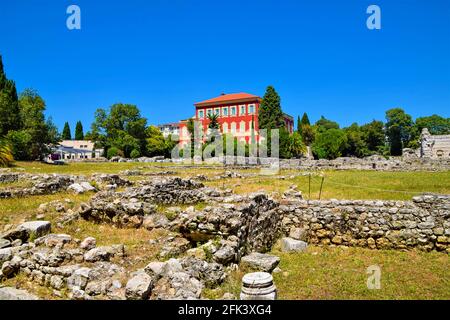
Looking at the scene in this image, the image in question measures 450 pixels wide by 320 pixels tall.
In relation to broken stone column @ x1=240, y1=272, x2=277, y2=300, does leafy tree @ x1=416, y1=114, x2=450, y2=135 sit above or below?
above

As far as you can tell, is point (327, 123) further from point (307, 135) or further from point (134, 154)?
point (134, 154)

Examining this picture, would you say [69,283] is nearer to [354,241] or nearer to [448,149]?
[354,241]

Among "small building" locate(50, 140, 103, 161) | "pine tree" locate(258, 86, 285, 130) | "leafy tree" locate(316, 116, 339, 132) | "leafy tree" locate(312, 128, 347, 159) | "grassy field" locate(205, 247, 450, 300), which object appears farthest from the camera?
"leafy tree" locate(316, 116, 339, 132)

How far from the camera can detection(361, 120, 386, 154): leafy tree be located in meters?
88.1

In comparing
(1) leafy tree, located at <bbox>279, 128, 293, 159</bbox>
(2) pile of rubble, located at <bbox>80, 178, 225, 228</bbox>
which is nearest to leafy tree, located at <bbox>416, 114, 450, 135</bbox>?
(1) leafy tree, located at <bbox>279, 128, 293, 159</bbox>

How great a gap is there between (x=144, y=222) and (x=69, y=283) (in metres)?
4.13

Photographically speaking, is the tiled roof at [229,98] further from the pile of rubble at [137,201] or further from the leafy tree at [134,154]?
the pile of rubble at [137,201]

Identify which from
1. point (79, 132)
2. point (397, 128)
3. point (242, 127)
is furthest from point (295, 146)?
point (79, 132)

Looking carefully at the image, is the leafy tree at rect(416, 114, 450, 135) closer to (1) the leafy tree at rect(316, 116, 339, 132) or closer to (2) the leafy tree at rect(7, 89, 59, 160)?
(1) the leafy tree at rect(316, 116, 339, 132)

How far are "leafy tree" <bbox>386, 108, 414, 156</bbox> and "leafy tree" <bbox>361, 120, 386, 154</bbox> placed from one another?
4.84 m

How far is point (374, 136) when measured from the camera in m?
88.2

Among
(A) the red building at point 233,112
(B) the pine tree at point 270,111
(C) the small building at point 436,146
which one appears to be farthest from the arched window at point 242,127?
(C) the small building at point 436,146

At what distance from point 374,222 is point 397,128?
9240 cm

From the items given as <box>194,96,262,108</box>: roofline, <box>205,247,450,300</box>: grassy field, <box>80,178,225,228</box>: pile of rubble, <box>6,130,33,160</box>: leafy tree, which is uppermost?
<box>194,96,262,108</box>: roofline
